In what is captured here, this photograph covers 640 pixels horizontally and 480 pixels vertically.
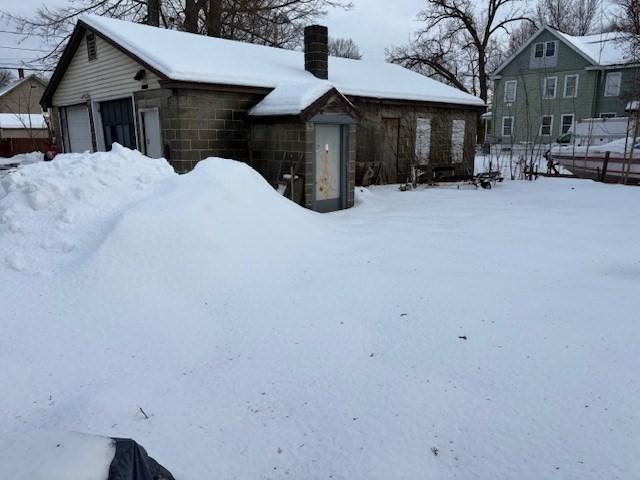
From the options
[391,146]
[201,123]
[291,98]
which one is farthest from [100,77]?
[391,146]

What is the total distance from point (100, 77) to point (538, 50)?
3079 centimetres

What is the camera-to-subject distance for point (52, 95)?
16.2 meters

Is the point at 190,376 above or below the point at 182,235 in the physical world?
below

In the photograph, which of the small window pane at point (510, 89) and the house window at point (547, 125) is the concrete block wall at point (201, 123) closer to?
the house window at point (547, 125)

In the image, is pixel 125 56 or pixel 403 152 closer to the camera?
pixel 125 56

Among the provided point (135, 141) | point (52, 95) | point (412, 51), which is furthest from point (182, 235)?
point (412, 51)

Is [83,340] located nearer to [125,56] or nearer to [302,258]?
[302,258]

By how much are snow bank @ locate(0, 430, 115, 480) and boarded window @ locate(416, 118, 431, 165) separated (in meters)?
14.8

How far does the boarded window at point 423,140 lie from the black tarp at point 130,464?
1464 centimetres

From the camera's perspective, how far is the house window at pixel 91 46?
1355 cm

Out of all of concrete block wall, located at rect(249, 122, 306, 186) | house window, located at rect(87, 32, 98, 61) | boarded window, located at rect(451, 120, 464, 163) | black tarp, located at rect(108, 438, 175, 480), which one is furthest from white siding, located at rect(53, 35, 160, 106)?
black tarp, located at rect(108, 438, 175, 480)

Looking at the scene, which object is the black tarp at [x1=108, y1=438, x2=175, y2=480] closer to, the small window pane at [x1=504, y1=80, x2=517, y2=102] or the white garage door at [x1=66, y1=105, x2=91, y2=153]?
the white garage door at [x1=66, y1=105, x2=91, y2=153]

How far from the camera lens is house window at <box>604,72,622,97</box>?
30.5 meters

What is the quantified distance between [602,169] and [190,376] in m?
15.4
